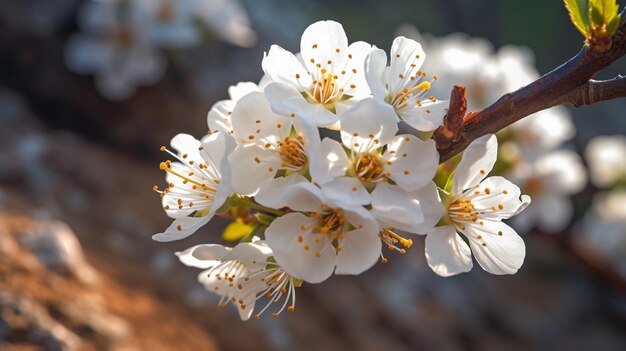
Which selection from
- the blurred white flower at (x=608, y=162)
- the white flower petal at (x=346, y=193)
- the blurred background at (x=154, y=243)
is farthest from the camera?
the blurred white flower at (x=608, y=162)

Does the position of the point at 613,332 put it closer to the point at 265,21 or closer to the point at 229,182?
the point at 265,21

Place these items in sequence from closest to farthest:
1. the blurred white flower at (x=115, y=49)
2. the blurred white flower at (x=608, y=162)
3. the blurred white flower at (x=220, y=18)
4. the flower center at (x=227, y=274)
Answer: the flower center at (x=227, y=274) → the blurred white flower at (x=115, y=49) → the blurred white flower at (x=220, y=18) → the blurred white flower at (x=608, y=162)

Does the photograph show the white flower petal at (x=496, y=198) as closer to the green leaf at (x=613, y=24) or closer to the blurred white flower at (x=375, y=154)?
the blurred white flower at (x=375, y=154)

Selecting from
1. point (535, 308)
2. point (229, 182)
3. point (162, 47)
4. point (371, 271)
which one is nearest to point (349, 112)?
point (229, 182)

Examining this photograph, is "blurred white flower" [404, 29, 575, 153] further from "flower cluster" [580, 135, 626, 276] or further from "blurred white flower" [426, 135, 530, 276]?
"blurred white flower" [426, 135, 530, 276]

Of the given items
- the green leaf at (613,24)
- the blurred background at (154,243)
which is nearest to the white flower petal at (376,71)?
the green leaf at (613,24)

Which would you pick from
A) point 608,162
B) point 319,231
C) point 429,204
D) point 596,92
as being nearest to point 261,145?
point 319,231
